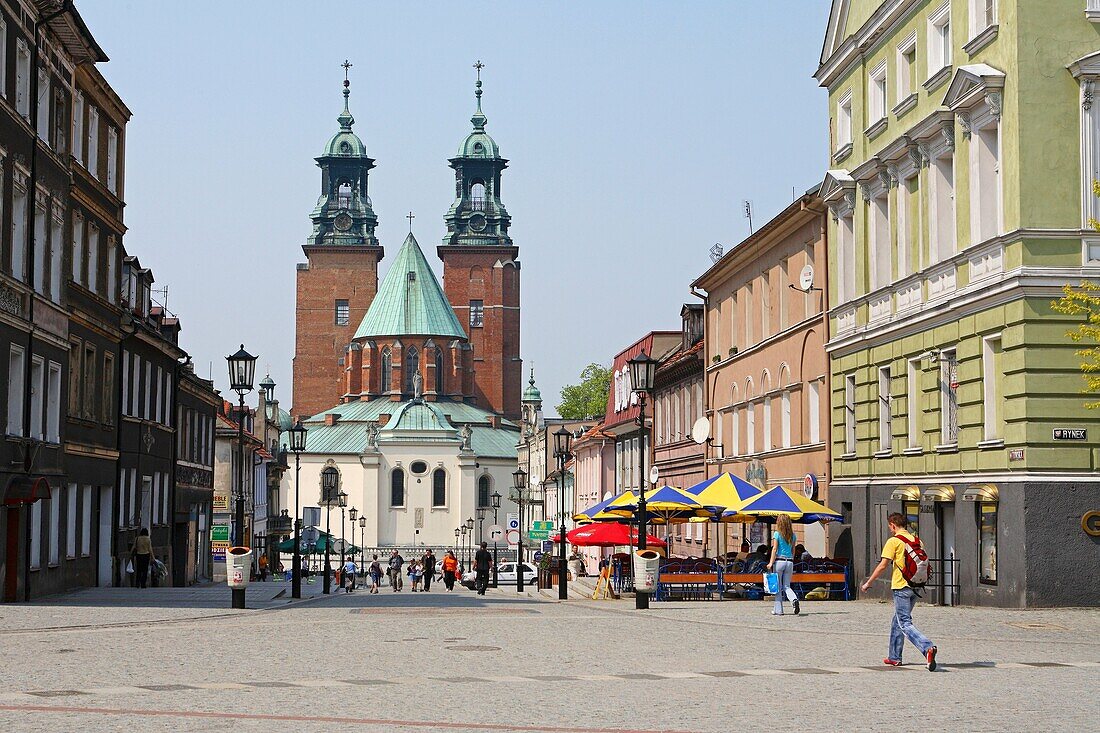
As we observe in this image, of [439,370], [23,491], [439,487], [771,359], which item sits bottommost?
[23,491]

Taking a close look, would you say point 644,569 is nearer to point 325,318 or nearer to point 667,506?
point 667,506

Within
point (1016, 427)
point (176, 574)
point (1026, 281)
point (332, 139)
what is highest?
point (332, 139)

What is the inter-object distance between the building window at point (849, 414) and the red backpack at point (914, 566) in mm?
16368

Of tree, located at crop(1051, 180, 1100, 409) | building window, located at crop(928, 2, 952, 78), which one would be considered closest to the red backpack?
tree, located at crop(1051, 180, 1100, 409)

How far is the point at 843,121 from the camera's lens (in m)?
32.9

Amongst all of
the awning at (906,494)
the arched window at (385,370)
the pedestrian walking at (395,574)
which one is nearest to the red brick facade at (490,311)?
the arched window at (385,370)

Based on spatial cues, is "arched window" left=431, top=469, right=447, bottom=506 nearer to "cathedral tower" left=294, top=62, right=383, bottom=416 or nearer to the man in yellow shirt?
"cathedral tower" left=294, top=62, right=383, bottom=416

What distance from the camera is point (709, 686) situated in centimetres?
1373

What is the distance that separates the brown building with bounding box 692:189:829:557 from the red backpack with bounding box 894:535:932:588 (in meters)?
17.9

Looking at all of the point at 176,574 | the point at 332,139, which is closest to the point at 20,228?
the point at 176,574

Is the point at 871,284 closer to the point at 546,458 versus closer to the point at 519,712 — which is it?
the point at 519,712

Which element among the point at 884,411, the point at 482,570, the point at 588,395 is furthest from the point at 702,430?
the point at 588,395

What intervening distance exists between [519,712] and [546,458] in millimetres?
90470

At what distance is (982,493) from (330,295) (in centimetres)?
12083
